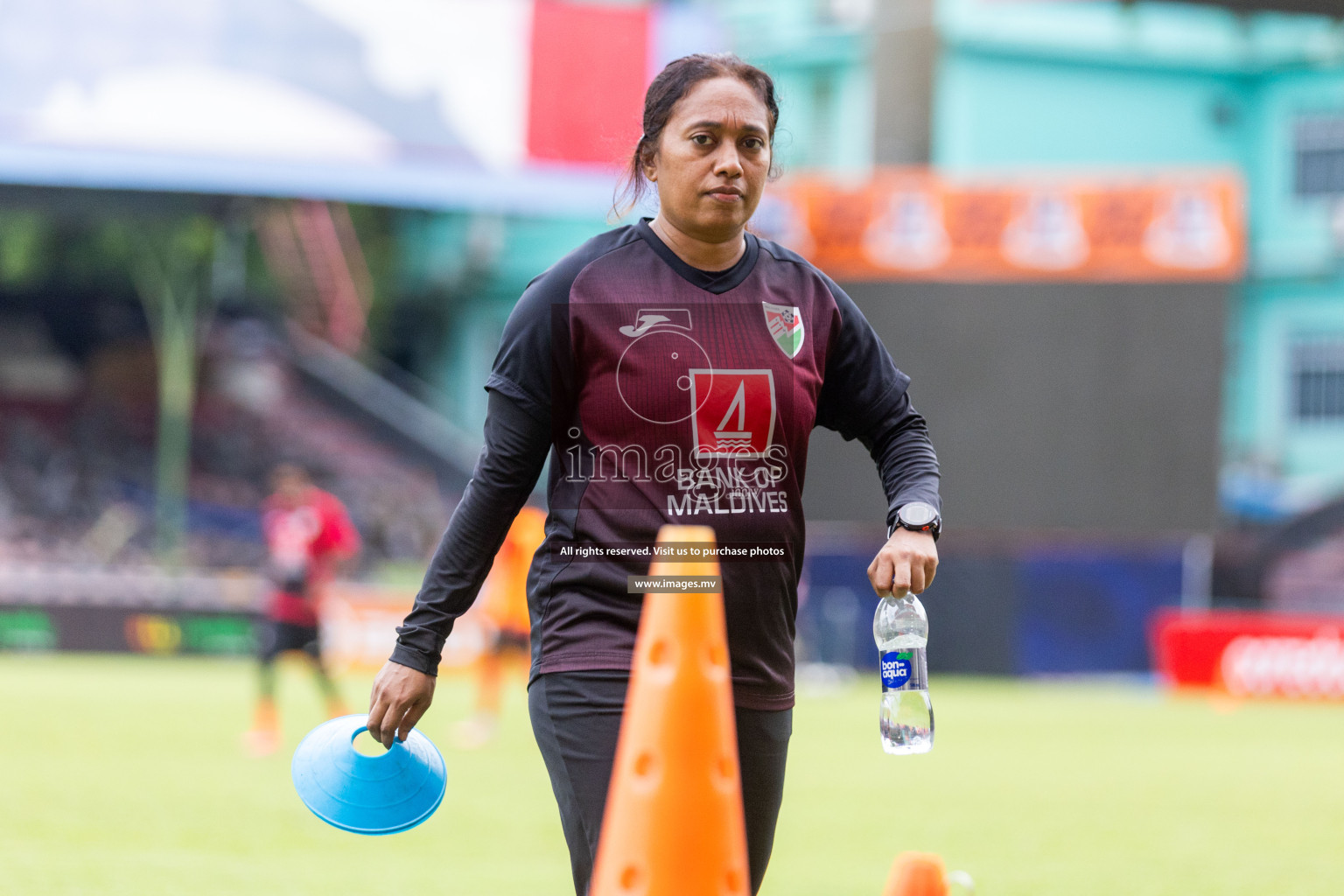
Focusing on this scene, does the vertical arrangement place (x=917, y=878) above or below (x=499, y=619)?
above

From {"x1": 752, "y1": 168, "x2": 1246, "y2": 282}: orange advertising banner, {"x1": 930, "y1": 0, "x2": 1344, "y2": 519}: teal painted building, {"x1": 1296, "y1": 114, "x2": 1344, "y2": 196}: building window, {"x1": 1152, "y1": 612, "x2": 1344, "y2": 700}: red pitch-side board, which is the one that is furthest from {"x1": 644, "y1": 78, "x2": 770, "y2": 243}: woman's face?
{"x1": 1296, "y1": 114, "x2": 1344, "y2": 196}: building window

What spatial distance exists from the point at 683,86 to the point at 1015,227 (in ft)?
61.2

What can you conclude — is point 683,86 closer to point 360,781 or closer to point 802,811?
point 360,781

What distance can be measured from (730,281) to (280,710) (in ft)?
43.1

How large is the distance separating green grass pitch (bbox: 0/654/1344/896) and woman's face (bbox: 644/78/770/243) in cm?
397

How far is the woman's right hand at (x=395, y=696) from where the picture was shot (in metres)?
3.26

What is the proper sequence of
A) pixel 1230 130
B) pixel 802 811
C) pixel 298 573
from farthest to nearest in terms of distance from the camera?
pixel 1230 130 → pixel 298 573 → pixel 802 811

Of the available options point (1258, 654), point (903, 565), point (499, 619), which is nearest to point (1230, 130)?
point (1258, 654)

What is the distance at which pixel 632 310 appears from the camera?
3191mm

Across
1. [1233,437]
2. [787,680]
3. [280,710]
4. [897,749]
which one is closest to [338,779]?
[787,680]

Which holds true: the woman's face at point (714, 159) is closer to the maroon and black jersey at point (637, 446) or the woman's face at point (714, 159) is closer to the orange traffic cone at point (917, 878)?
the maroon and black jersey at point (637, 446)

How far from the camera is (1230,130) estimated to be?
3094cm

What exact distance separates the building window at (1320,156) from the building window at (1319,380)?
109 inches

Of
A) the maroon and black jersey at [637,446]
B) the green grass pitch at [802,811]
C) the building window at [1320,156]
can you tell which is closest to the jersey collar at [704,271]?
the maroon and black jersey at [637,446]
